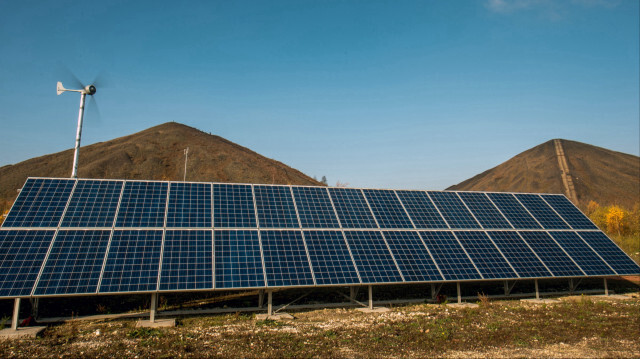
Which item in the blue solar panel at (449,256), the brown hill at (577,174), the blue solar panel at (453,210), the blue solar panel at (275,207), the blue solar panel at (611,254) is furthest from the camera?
the brown hill at (577,174)

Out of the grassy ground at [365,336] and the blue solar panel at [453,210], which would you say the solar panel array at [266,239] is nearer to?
the blue solar panel at [453,210]

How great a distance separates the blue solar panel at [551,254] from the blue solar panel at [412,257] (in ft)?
20.5

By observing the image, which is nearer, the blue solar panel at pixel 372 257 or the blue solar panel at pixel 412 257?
the blue solar panel at pixel 372 257

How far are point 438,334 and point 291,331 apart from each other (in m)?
5.01

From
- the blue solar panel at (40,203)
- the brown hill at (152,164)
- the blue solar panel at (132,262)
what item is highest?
the brown hill at (152,164)

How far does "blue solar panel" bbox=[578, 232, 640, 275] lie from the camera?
1967cm

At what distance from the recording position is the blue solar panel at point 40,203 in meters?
15.4

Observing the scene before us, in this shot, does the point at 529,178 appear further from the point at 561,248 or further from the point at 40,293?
the point at 40,293

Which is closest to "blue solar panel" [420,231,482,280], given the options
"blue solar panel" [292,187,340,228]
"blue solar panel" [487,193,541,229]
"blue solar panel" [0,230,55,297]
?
"blue solar panel" [292,187,340,228]

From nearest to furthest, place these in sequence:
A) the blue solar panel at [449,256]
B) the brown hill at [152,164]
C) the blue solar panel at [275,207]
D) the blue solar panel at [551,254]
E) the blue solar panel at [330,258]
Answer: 1. the blue solar panel at [330,258]
2. the blue solar panel at [449,256]
3. the blue solar panel at [275,207]
4. the blue solar panel at [551,254]
5. the brown hill at [152,164]

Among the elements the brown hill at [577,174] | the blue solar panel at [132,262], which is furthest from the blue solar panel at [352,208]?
the brown hill at [577,174]

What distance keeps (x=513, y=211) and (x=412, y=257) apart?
908 centimetres

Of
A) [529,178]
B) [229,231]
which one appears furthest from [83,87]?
[529,178]

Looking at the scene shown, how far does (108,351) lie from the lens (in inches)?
442
